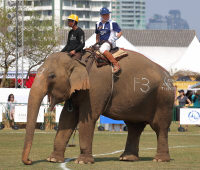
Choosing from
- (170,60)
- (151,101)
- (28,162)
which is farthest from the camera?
(170,60)

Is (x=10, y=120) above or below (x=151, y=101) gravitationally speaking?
below

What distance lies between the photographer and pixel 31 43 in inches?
2522

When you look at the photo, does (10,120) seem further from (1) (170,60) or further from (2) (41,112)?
(1) (170,60)

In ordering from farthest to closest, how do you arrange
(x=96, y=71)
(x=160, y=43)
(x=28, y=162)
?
(x=160, y=43) → (x=96, y=71) → (x=28, y=162)

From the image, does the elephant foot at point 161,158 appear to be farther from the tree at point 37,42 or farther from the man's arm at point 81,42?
the tree at point 37,42

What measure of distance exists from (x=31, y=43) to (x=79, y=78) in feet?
170

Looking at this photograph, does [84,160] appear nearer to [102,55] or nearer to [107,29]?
[102,55]

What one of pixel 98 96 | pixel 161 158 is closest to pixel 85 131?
pixel 98 96

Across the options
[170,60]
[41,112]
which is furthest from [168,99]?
[170,60]

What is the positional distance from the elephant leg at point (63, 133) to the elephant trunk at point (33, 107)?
104cm

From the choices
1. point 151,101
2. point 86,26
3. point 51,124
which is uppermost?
point 86,26

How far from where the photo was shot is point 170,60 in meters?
72.8

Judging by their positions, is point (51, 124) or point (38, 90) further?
point (51, 124)

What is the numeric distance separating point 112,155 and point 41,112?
13.3m
